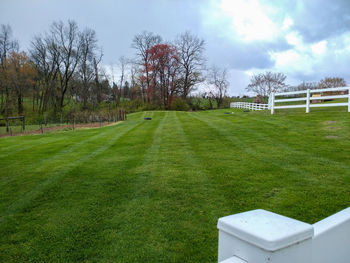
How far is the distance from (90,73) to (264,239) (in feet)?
142

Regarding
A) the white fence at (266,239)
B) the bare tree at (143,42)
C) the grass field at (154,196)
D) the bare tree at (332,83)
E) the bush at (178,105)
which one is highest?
the bare tree at (143,42)

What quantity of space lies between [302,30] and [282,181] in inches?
485

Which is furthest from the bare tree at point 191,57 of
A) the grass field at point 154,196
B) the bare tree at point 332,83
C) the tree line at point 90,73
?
the grass field at point 154,196

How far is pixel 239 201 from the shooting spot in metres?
3.55

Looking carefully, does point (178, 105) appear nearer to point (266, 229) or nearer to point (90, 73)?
point (90, 73)

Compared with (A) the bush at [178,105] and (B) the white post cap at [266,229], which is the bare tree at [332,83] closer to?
(A) the bush at [178,105]

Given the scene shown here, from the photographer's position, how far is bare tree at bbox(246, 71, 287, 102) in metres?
41.6

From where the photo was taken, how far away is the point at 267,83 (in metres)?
42.0

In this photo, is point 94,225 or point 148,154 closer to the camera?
point 94,225

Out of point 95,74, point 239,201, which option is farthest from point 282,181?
point 95,74

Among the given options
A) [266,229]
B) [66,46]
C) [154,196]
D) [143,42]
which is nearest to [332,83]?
[143,42]

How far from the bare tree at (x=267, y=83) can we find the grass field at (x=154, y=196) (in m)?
37.0

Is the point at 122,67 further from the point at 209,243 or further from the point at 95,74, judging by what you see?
the point at 209,243

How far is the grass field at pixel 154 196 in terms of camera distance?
2.68m
